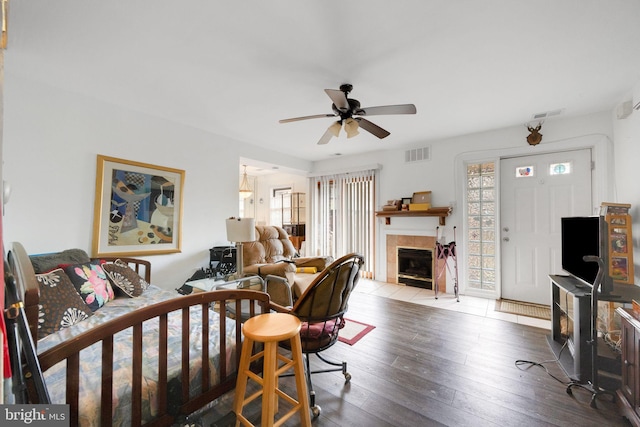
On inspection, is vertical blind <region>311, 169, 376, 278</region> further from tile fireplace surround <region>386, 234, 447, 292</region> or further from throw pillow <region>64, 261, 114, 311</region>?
throw pillow <region>64, 261, 114, 311</region>

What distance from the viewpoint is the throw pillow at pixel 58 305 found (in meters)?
1.62

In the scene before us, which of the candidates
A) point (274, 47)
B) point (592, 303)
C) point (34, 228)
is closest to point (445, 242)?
point (592, 303)

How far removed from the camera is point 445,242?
3.98 metres

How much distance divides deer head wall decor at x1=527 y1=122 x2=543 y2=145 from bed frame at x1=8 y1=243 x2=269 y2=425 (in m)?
3.82

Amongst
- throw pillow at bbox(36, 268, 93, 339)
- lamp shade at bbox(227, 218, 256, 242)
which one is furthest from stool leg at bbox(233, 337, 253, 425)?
lamp shade at bbox(227, 218, 256, 242)

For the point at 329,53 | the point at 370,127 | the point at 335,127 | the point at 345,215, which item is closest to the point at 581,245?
the point at 370,127

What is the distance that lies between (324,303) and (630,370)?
185cm

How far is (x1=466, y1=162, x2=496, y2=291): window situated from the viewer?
3.76 m

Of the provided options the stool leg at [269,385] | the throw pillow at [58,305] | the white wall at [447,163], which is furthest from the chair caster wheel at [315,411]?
the white wall at [447,163]

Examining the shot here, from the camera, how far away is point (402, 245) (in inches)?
177

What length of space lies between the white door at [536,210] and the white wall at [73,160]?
424cm

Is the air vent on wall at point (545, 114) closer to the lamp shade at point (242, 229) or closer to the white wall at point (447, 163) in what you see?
the white wall at point (447, 163)

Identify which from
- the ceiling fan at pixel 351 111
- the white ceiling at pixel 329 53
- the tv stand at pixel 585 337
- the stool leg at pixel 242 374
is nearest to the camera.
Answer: the stool leg at pixel 242 374

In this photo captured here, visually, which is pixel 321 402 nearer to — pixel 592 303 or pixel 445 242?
pixel 592 303
